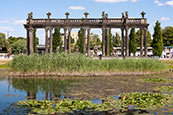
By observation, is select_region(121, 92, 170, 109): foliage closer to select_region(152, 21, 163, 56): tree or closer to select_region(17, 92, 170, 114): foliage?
select_region(17, 92, 170, 114): foliage

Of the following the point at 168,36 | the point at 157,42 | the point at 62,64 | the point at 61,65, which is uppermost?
the point at 168,36

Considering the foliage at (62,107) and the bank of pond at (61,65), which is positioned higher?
the bank of pond at (61,65)

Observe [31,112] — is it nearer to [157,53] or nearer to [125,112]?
[125,112]

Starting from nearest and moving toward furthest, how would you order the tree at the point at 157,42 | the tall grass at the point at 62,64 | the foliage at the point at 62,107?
the foliage at the point at 62,107 < the tall grass at the point at 62,64 < the tree at the point at 157,42

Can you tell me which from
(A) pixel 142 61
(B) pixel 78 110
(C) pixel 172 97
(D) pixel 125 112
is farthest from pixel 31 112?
(A) pixel 142 61

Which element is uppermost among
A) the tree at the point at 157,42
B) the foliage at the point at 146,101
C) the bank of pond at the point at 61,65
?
the tree at the point at 157,42

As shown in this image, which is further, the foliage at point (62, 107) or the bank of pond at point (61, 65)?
the bank of pond at point (61, 65)

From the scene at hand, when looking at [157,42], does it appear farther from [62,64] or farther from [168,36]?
[62,64]

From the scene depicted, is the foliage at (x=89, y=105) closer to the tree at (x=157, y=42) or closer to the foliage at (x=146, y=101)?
the foliage at (x=146, y=101)

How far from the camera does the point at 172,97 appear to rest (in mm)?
13945

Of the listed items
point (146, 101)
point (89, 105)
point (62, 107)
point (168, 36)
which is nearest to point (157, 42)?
point (168, 36)

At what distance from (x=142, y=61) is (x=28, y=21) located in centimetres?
2118

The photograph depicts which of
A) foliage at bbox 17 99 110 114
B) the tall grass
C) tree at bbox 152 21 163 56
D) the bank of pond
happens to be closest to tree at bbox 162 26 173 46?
tree at bbox 152 21 163 56

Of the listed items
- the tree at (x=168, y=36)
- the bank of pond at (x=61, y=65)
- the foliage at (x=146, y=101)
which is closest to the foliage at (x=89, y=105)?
the foliage at (x=146, y=101)
